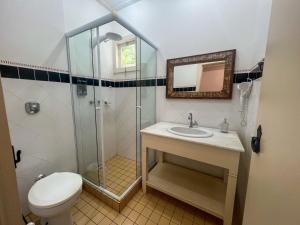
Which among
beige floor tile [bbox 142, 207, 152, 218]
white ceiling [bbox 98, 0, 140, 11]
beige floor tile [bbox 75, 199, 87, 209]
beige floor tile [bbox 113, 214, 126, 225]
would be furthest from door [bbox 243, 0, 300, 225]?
white ceiling [bbox 98, 0, 140, 11]

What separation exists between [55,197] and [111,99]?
1.55 m

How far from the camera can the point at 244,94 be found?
4.38ft

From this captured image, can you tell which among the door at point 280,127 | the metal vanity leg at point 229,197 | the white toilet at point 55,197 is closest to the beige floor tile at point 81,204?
the white toilet at point 55,197

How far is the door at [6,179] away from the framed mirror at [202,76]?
1.66m

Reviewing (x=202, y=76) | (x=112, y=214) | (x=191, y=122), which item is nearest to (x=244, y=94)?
(x=202, y=76)

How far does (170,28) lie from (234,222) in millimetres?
2331

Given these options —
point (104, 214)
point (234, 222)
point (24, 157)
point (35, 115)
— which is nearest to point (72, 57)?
point (35, 115)

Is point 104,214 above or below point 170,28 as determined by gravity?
below

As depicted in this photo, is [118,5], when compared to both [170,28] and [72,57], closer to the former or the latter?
[170,28]

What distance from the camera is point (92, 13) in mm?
1833

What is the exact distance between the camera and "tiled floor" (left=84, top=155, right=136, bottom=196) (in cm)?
165

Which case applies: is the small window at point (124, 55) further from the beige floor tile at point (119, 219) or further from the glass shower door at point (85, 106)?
the beige floor tile at point (119, 219)

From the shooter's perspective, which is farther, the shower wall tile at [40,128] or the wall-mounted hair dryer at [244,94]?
the wall-mounted hair dryer at [244,94]

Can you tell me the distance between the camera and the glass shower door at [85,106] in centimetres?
150
